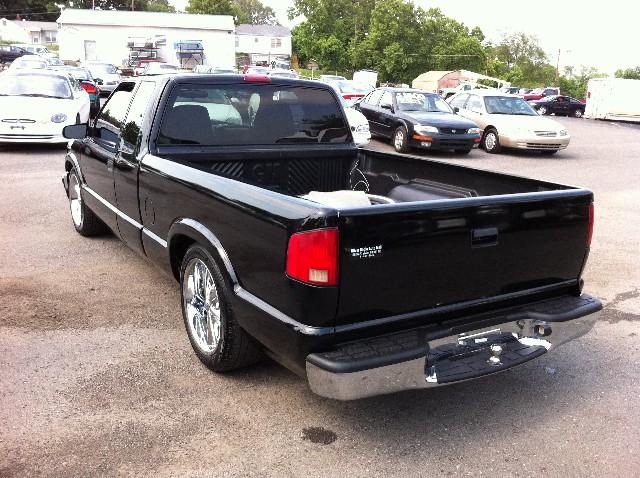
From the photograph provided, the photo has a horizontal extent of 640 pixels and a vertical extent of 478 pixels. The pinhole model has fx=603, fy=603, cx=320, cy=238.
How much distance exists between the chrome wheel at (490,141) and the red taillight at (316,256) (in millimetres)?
14360

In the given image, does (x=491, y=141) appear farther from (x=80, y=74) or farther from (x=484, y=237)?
(x=80, y=74)

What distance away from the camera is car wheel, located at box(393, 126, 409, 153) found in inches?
589

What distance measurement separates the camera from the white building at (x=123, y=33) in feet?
168

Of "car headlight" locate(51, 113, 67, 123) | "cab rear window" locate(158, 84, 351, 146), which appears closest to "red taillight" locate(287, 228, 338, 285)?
"cab rear window" locate(158, 84, 351, 146)

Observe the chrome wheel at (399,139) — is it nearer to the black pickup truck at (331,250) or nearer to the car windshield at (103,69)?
the black pickup truck at (331,250)

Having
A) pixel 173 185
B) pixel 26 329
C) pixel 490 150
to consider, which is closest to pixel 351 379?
pixel 173 185

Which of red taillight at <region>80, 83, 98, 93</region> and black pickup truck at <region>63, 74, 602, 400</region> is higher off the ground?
red taillight at <region>80, 83, 98, 93</region>

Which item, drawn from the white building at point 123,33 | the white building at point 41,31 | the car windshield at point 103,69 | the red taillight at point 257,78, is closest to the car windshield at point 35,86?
the red taillight at point 257,78

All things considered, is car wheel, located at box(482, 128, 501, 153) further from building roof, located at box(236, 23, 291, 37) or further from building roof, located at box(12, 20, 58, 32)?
building roof, located at box(12, 20, 58, 32)

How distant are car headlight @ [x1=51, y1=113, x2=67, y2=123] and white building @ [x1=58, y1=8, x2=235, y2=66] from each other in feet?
137

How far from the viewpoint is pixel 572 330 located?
11.1 feet

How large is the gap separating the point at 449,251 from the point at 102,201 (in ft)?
11.7

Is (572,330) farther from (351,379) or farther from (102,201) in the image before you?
(102,201)

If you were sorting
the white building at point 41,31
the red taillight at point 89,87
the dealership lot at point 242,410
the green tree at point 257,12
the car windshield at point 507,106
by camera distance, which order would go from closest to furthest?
the dealership lot at point 242,410, the car windshield at point 507,106, the red taillight at point 89,87, the white building at point 41,31, the green tree at point 257,12
